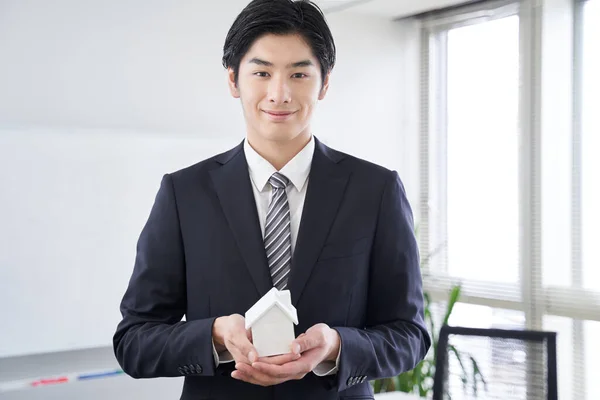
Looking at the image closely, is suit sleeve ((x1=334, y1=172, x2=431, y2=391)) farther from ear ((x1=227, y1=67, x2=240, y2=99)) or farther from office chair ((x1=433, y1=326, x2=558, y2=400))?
office chair ((x1=433, y1=326, x2=558, y2=400))

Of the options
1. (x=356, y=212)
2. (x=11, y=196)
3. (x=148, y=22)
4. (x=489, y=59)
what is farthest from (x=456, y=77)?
(x=356, y=212)

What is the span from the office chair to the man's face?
100cm

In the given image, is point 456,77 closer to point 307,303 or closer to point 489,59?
point 489,59

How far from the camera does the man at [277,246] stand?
1523 millimetres

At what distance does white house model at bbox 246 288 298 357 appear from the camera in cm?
134

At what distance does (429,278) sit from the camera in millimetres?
4703

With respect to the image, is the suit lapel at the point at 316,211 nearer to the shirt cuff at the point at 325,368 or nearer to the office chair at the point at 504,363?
the shirt cuff at the point at 325,368

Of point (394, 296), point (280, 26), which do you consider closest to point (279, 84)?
point (280, 26)

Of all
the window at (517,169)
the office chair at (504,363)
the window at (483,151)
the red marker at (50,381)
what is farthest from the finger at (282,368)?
the window at (483,151)

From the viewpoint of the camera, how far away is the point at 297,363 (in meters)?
1.34

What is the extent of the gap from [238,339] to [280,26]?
0.66m

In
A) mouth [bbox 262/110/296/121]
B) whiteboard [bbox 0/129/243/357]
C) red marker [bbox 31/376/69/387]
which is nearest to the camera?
mouth [bbox 262/110/296/121]

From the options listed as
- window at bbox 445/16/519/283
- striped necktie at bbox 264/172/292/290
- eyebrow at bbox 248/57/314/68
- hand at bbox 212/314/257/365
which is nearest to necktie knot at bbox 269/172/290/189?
striped necktie at bbox 264/172/292/290

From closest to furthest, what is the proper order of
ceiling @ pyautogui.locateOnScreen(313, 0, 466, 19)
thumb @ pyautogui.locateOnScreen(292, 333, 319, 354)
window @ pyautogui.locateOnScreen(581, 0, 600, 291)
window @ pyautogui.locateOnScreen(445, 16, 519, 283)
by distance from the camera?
thumb @ pyautogui.locateOnScreen(292, 333, 319, 354) → window @ pyautogui.locateOnScreen(581, 0, 600, 291) → window @ pyautogui.locateOnScreen(445, 16, 519, 283) → ceiling @ pyautogui.locateOnScreen(313, 0, 466, 19)
